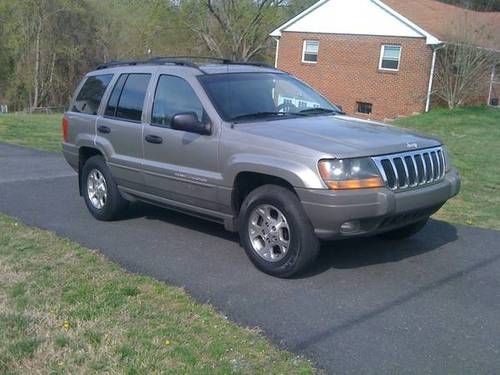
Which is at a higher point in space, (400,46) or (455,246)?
(400,46)

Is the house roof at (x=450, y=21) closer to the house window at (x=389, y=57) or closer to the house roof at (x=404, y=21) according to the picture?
the house roof at (x=404, y=21)

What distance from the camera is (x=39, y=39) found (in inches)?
1758

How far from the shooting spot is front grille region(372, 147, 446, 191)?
5074 millimetres

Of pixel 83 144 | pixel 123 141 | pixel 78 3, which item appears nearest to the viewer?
pixel 123 141

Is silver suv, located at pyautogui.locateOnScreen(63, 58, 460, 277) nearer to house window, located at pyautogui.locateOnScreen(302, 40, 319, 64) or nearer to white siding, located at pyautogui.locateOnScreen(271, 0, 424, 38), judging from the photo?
white siding, located at pyautogui.locateOnScreen(271, 0, 424, 38)

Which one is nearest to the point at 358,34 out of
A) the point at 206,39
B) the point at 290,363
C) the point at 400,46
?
the point at 400,46

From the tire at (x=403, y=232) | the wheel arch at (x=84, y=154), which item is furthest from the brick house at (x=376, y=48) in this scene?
the wheel arch at (x=84, y=154)

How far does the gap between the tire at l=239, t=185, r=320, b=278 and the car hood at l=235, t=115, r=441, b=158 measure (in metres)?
0.46

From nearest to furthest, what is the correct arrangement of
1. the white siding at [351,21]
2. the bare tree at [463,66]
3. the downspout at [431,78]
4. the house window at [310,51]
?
the bare tree at [463,66], the downspout at [431,78], the white siding at [351,21], the house window at [310,51]

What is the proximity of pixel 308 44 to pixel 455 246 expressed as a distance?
2736cm

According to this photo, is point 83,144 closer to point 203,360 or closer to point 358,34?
point 203,360

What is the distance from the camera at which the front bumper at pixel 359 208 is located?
4.87 m

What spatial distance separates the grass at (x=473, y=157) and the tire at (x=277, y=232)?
9.73 feet

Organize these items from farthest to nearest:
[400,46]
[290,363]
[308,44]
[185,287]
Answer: [308,44]
[400,46]
[185,287]
[290,363]
